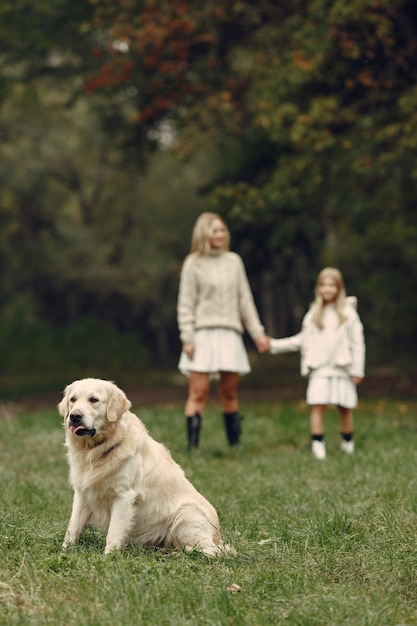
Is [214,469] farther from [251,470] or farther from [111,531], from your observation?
[111,531]

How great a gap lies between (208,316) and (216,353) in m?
0.44

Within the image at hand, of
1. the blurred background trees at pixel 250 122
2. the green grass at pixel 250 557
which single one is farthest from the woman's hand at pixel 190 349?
the blurred background trees at pixel 250 122

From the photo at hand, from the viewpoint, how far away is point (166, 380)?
26766 millimetres

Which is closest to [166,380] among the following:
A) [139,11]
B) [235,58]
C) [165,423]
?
[235,58]

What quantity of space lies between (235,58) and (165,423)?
10530 mm

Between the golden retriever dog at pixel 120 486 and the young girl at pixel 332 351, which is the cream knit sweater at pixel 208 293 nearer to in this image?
the young girl at pixel 332 351

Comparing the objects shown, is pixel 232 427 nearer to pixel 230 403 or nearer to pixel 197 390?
pixel 230 403

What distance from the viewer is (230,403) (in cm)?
1041

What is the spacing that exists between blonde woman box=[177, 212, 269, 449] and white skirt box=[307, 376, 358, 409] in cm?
74

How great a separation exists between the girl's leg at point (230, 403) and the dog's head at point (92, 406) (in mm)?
5001

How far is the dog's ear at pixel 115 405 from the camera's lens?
A: 526 cm

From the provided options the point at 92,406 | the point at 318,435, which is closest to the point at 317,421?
the point at 318,435

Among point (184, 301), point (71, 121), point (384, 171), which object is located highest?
point (71, 121)

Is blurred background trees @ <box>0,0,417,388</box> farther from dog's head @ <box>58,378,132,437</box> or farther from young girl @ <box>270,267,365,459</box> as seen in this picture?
dog's head @ <box>58,378,132,437</box>
